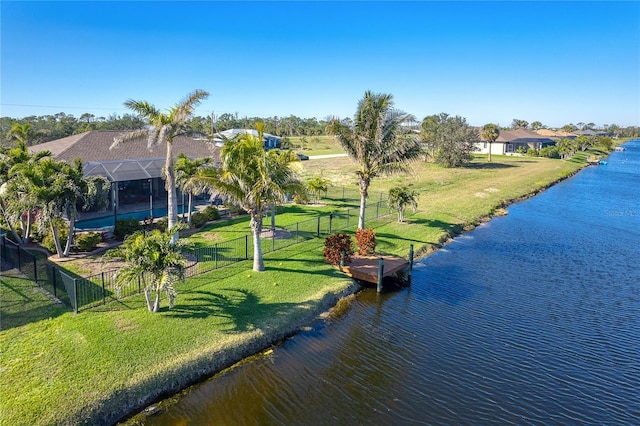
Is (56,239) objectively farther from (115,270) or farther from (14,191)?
(115,270)

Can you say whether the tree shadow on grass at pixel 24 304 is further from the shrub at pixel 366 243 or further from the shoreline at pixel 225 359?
the shrub at pixel 366 243

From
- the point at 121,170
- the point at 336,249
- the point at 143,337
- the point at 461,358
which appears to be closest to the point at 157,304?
the point at 143,337

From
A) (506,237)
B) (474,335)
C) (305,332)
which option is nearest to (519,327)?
(474,335)

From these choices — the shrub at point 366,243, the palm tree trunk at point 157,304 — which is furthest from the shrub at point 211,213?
the palm tree trunk at point 157,304

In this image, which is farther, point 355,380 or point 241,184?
point 241,184

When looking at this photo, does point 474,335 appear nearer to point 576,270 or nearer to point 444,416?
point 444,416
